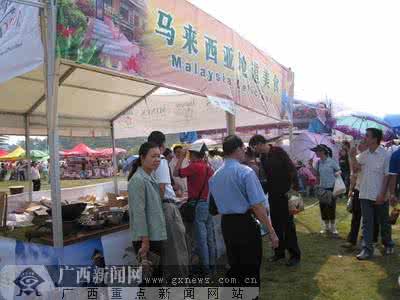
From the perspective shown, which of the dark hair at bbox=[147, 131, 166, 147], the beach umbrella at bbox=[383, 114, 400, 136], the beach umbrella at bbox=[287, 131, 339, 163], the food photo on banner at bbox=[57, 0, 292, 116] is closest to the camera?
the food photo on banner at bbox=[57, 0, 292, 116]

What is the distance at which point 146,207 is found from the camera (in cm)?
341

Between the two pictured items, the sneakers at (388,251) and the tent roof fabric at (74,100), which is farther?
the tent roof fabric at (74,100)

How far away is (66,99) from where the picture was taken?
24.7 ft

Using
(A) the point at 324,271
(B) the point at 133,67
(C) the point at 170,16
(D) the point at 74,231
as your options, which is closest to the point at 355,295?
(A) the point at 324,271

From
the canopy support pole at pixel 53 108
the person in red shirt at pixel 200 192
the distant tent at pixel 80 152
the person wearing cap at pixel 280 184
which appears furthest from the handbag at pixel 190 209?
the distant tent at pixel 80 152

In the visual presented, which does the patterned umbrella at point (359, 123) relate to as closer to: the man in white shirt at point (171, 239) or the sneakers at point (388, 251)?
the sneakers at point (388, 251)

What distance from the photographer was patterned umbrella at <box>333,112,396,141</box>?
A: 7.80 m

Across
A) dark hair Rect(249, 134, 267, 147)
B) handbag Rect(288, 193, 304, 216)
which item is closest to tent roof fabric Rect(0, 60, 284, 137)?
dark hair Rect(249, 134, 267, 147)

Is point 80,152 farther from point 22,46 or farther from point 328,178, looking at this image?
point 22,46

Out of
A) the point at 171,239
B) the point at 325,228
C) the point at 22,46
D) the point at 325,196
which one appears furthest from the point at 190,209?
the point at 325,228

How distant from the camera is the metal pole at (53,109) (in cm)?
342

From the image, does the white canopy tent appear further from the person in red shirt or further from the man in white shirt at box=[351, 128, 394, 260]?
the man in white shirt at box=[351, 128, 394, 260]

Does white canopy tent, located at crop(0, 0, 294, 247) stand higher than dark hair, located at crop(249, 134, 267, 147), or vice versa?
white canopy tent, located at crop(0, 0, 294, 247)

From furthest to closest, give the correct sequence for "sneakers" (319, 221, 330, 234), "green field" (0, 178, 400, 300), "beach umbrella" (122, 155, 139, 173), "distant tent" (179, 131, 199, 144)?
1. "distant tent" (179, 131, 199, 144)
2. "sneakers" (319, 221, 330, 234)
3. "green field" (0, 178, 400, 300)
4. "beach umbrella" (122, 155, 139, 173)
